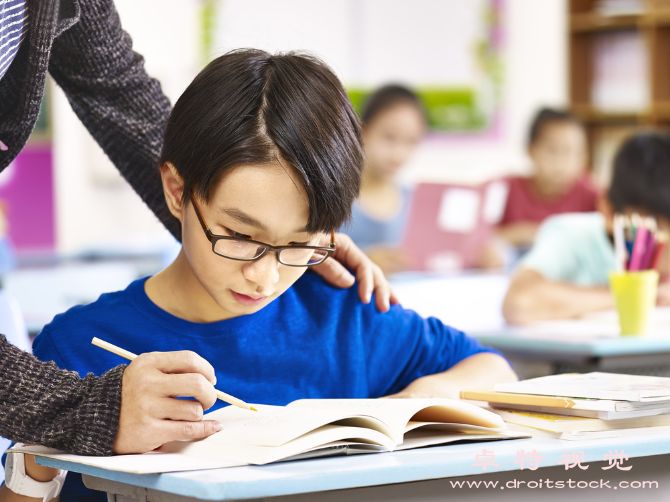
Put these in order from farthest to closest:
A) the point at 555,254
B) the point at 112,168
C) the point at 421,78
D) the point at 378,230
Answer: the point at 421,78 < the point at 112,168 < the point at 378,230 < the point at 555,254

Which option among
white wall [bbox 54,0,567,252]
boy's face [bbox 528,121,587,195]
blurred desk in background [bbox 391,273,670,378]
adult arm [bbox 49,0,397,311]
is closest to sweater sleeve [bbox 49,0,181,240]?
adult arm [bbox 49,0,397,311]

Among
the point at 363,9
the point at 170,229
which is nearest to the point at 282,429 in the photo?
the point at 170,229

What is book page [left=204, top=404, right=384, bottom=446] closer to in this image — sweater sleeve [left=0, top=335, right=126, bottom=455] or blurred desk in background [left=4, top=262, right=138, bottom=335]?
sweater sleeve [left=0, top=335, right=126, bottom=455]

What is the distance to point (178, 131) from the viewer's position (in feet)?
3.31

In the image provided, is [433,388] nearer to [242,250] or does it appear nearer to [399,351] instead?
[399,351]

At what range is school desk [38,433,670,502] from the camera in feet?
2.26

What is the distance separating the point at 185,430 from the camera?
80cm

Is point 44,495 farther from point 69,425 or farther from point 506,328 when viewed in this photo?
point 506,328

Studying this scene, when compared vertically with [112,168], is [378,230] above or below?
below

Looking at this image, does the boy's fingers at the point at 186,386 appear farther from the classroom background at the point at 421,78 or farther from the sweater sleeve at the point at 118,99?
the classroom background at the point at 421,78

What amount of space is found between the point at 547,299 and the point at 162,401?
154 cm

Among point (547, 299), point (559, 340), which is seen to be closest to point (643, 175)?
point (547, 299)

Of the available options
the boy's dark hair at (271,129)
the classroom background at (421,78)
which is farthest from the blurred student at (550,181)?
the boy's dark hair at (271,129)

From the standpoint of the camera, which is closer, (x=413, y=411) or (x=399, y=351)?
(x=413, y=411)
